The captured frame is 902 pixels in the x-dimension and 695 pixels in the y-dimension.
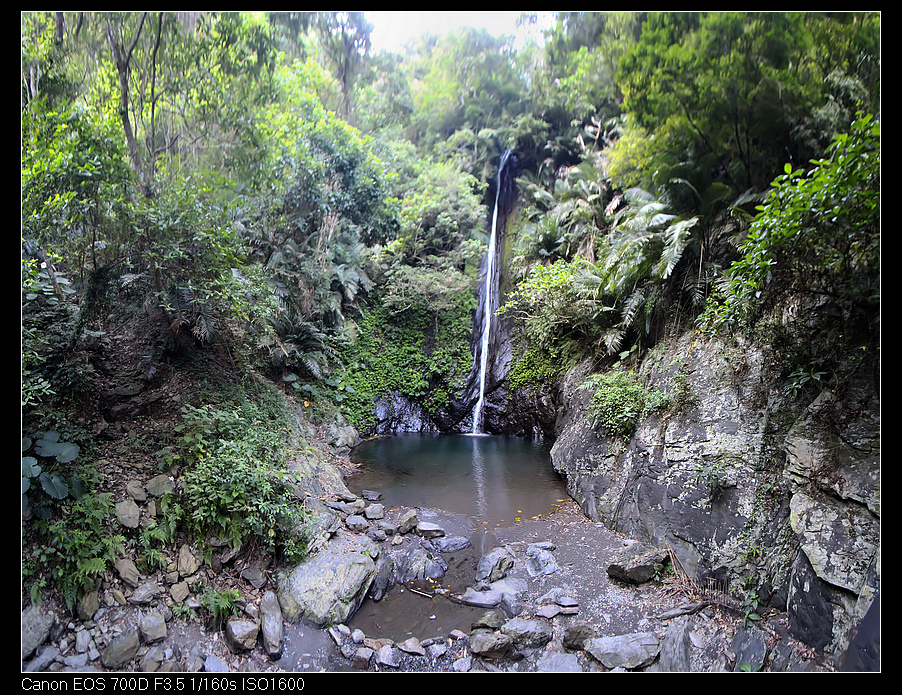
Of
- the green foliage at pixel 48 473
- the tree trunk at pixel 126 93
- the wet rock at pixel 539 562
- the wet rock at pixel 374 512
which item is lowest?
the wet rock at pixel 539 562

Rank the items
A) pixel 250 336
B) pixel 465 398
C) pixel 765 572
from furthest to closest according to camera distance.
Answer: pixel 465 398 < pixel 250 336 < pixel 765 572

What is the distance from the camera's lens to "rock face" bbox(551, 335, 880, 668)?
2.88 m

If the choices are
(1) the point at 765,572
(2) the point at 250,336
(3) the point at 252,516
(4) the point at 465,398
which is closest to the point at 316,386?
(2) the point at 250,336

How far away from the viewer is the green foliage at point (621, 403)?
562cm

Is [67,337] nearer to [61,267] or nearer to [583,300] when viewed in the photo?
[61,267]

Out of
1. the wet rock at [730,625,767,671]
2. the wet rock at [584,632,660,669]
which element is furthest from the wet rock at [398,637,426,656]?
the wet rock at [730,625,767,671]

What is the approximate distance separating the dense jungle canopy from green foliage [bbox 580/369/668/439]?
103cm

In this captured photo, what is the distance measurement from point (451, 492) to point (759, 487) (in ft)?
15.2

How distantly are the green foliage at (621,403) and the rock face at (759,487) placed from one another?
17 centimetres

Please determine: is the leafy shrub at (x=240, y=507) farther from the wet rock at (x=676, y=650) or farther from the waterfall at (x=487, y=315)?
the waterfall at (x=487, y=315)

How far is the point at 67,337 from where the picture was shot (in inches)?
193

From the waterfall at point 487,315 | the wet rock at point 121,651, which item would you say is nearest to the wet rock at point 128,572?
the wet rock at point 121,651

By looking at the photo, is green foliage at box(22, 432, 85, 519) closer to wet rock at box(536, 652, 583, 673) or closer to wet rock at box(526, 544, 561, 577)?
wet rock at box(536, 652, 583, 673)

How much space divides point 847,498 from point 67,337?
784 cm
